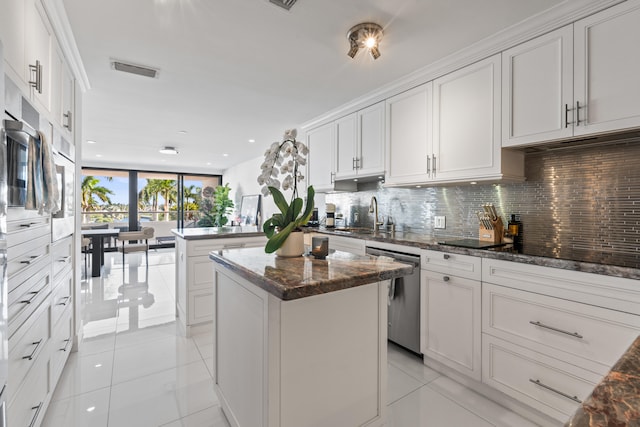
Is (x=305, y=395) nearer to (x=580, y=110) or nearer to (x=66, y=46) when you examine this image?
(x=580, y=110)

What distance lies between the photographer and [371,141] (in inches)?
126

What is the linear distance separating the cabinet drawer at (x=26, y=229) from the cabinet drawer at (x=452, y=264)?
2360 mm

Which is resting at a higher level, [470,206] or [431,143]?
[431,143]

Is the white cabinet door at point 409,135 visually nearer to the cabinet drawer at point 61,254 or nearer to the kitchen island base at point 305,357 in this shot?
the kitchen island base at point 305,357

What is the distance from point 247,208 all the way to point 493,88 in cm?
640

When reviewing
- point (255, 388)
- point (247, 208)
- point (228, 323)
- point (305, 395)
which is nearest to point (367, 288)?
point (305, 395)

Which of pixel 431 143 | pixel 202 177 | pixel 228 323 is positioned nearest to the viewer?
pixel 228 323

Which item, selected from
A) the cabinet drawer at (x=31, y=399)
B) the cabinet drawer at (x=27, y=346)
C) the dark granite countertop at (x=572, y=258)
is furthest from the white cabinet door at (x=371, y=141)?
the cabinet drawer at (x=31, y=399)

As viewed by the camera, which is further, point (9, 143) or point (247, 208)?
point (247, 208)

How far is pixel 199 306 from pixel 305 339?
207 centimetres

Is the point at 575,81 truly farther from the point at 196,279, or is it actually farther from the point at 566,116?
the point at 196,279

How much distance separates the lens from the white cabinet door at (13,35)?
118 cm

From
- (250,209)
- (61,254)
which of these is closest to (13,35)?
(61,254)

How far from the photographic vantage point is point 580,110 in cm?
178
